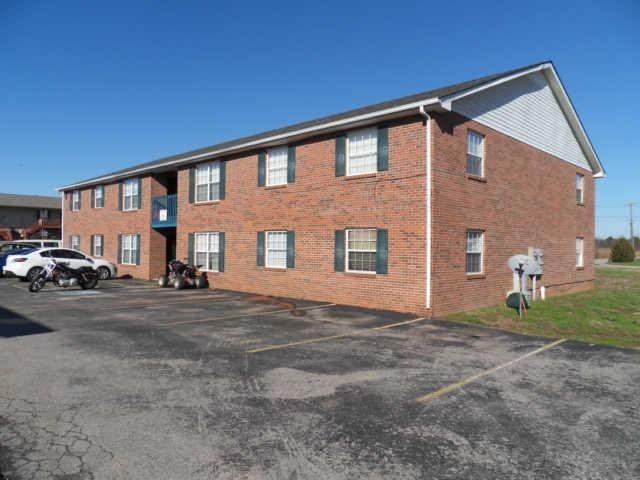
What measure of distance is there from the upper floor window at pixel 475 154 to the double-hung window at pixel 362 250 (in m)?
3.72

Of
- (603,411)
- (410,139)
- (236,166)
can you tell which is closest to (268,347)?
(603,411)

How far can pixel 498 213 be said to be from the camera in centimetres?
1457

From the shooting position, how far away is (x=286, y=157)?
1590 centimetres

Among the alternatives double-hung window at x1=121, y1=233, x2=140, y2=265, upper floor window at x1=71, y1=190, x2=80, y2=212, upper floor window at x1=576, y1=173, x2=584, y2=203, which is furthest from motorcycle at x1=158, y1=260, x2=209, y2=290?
upper floor window at x1=576, y1=173, x2=584, y2=203

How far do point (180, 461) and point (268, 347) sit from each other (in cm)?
425

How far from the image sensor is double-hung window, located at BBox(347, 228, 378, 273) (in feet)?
42.8

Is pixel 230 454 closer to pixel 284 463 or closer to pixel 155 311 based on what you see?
pixel 284 463

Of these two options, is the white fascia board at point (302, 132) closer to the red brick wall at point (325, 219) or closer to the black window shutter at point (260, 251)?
the red brick wall at point (325, 219)

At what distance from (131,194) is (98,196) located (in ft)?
15.1

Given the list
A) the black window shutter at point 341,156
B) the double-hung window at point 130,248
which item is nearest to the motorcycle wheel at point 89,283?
the double-hung window at point 130,248

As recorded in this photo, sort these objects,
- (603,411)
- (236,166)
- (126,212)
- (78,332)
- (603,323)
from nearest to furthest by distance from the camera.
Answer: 1. (603,411)
2. (78,332)
3. (603,323)
4. (236,166)
5. (126,212)

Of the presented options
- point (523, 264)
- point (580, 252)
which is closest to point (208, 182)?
point (523, 264)

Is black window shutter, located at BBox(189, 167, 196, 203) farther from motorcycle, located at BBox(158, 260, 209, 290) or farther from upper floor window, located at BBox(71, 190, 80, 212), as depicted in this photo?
upper floor window, located at BBox(71, 190, 80, 212)

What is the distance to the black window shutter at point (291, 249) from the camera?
15195mm
